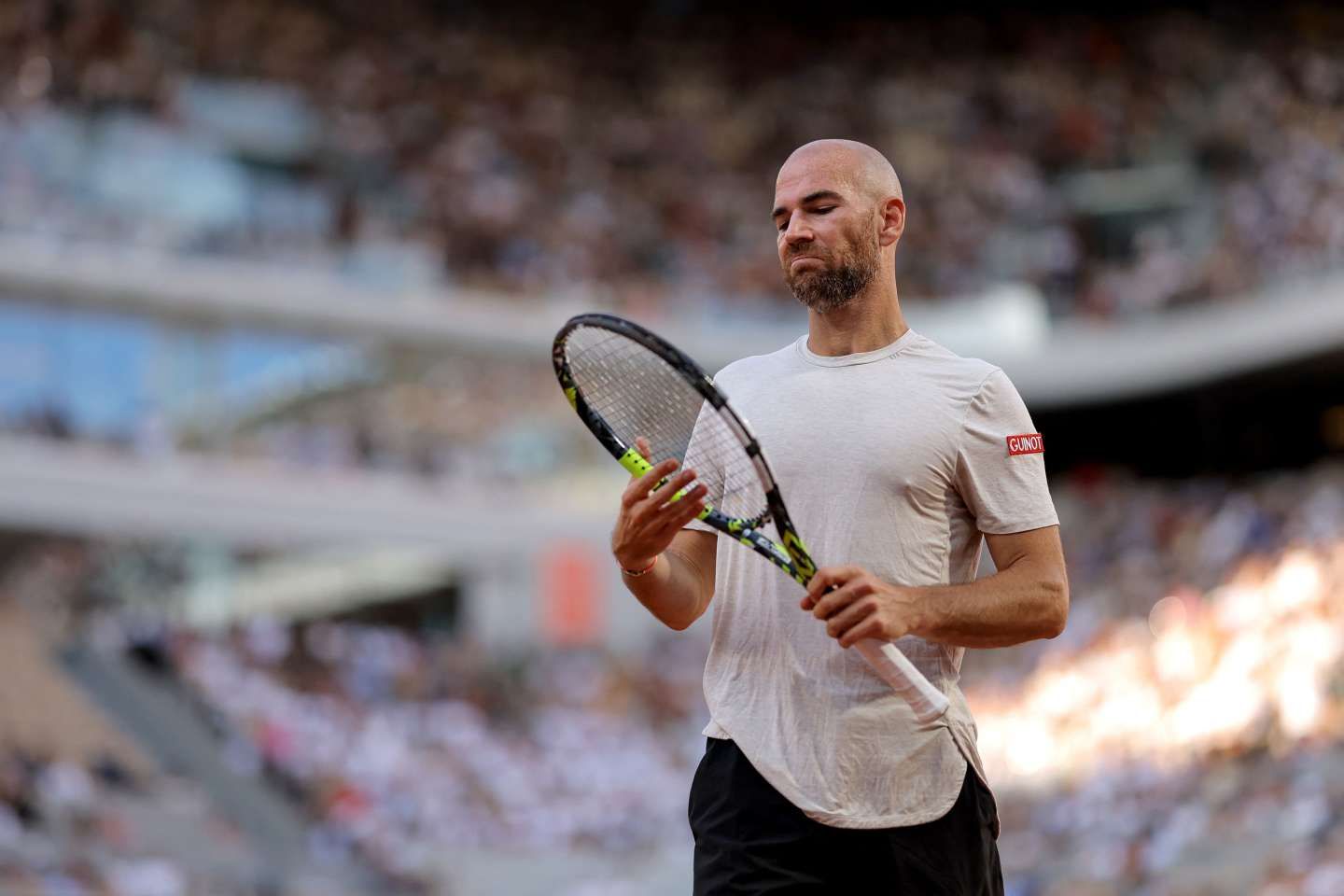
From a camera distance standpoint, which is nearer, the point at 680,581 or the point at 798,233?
the point at 798,233

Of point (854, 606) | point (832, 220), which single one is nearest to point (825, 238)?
point (832, 220)

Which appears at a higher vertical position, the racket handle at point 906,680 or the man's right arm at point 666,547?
the man's right arm at point 666,547

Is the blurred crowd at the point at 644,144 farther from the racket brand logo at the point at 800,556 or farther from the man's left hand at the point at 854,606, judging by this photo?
the man's left hand at the point at 854,606

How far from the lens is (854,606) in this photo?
2334mm

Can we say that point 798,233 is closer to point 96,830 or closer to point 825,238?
point 825,238

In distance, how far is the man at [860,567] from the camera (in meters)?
2.51

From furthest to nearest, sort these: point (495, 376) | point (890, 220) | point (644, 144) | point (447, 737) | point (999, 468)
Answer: point (644, 144) → point (495, 376) → point (447, 737) → point (890, 220) → point (999, 468)

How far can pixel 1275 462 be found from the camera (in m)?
26.7

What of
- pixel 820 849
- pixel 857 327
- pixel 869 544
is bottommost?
pixel 820 849

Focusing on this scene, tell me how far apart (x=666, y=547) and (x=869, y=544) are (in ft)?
0.95

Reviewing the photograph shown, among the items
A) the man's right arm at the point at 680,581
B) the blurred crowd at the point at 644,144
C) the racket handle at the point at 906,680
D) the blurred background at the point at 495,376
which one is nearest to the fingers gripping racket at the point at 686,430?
the racket handle at the point at 906,680

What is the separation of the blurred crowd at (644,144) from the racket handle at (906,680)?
19108mm

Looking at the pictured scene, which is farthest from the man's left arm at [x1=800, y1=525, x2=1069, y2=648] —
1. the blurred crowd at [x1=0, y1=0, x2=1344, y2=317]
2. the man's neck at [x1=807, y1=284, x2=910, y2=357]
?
the blurred crowd at [x1=0, y1=0, x2=1344, y2=317]

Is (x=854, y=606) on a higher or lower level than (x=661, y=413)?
lower
